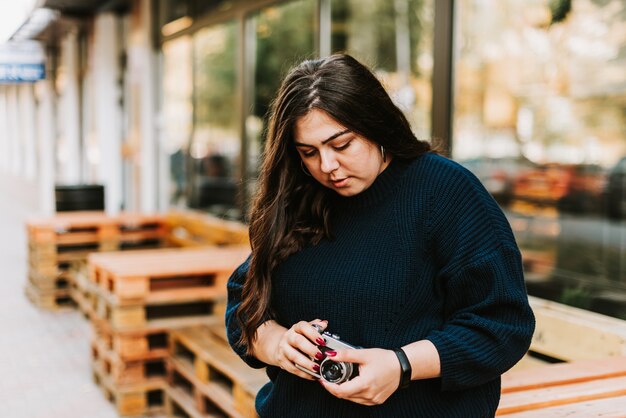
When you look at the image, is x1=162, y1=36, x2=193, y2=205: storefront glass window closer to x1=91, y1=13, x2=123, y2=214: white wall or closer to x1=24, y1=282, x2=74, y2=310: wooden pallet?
x1=24, y1=282, x2=74, y2=310: wooden pallet

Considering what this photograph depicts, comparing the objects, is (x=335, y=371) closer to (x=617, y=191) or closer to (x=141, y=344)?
(x=141, y=344)

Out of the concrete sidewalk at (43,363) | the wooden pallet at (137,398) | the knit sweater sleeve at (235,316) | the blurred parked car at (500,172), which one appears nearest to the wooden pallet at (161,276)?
the wooden pallet at (137,398)

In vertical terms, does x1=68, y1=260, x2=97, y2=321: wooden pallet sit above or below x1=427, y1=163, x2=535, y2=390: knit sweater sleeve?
below

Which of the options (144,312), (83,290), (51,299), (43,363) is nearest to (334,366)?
(144,312)

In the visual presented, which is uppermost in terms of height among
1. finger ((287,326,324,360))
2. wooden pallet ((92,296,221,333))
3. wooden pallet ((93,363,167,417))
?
finger ((287,326,324,360))

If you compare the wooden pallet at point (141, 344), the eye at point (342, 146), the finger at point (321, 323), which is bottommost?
the wooden pallet at point (141, 344)

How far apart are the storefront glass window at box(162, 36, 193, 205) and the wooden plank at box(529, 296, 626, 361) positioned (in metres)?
6.57

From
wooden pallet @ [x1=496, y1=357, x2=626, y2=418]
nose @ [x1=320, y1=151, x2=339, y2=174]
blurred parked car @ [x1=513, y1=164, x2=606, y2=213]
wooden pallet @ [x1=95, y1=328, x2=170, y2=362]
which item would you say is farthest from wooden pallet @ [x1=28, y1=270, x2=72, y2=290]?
blurred parked car @ [x1=513, y1=164, x2=606, y2=213]

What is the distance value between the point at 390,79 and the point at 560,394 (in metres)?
7.01

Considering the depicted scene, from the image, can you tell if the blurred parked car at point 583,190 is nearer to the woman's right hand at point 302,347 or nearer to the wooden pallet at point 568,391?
the wooden pallet at point 568,391

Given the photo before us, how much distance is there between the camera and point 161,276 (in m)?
4.69

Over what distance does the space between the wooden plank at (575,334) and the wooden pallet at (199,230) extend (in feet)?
12.0

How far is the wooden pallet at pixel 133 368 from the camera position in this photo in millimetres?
4645

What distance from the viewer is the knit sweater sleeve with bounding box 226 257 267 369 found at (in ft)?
5.87
